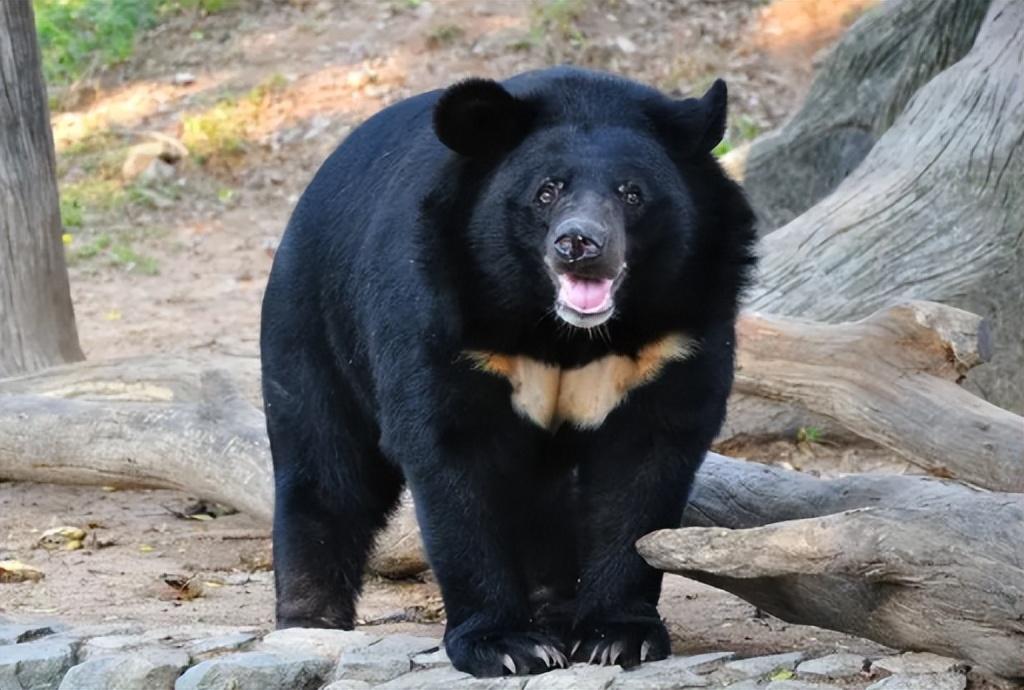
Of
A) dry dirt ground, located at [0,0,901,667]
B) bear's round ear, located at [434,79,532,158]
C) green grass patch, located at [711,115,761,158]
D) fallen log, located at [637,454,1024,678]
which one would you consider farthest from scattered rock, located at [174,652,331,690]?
green grass patch, located at [711,115,761,158]

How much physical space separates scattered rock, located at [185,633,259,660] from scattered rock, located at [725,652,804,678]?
118cm

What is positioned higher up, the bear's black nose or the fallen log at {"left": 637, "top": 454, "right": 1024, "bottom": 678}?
the bear's black nose

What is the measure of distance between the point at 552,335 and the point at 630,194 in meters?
0.38

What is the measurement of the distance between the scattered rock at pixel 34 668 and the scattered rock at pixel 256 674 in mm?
370

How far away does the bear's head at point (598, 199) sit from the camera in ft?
11.5

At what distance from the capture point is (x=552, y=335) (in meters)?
3.71

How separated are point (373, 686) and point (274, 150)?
7.70 m

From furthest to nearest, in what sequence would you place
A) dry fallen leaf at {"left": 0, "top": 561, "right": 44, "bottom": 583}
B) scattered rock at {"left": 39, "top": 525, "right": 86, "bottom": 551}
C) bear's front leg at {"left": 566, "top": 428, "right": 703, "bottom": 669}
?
scattered rock at {"left": 39, "top": 525, "right": 86, "bottom": 551} < dry fallen leaf at {"left": 0, "top": 561, "right": 44, "bottom": 583} < bear's front leg at {"left": 566, "top": 428, "right": 703, "bottom": 669}

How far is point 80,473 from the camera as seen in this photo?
20.6 ft

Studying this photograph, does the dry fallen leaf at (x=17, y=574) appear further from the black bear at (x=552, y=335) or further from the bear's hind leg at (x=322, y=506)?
the black bear at (x=552, y=335)

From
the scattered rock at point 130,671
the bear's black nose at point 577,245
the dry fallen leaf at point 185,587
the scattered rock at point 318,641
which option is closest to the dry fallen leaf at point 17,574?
the dry fallen leaf at point 185,587

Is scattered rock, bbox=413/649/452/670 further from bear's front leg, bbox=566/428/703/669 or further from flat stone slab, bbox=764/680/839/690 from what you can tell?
flat stone slab, bbox=764/680/839/690

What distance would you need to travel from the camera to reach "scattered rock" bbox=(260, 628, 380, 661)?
150 inches

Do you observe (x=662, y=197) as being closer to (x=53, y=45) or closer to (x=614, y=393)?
(x=614, y=393)
